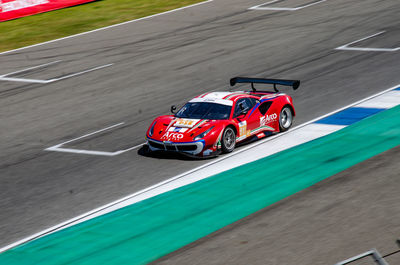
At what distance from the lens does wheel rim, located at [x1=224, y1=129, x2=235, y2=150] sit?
13.7 metres

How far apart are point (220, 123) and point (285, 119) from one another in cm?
222

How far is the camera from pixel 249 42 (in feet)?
76.5

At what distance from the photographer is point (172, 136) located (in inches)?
532

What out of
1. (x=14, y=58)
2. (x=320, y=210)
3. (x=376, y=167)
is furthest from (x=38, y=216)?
Result: (x=14, y=58)

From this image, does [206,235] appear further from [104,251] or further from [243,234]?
[104,251]

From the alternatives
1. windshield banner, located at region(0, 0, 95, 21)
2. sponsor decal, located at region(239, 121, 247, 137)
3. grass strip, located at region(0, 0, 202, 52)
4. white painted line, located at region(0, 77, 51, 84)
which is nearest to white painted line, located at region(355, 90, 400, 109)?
sponsor decal, located at region(239, 121, 247, 137)

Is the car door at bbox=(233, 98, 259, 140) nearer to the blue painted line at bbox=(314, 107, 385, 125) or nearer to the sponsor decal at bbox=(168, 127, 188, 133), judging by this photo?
the sponsor decal at bbox=(168, 127, 188, 133)

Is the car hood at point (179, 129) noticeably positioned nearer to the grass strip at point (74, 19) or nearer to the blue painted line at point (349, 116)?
the blue painted line at point (349, 116)

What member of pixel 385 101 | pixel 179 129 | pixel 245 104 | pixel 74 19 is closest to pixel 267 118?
pixel 245 104

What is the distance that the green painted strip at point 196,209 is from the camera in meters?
8.33

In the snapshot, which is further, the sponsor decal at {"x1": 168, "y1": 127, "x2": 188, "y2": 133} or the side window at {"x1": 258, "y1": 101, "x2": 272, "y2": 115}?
the side window at {"x1": 258, "y1": 101, "x2": 272, "y2": 115}

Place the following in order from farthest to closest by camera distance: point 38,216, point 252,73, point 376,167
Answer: point 252,73
point 38,216
point 376,167

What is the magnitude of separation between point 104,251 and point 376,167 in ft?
15.0

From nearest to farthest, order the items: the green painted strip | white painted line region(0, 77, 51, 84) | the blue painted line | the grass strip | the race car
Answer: the green painted strip, the race car, the blue painted line, white painted line region(0, 77, 51, 84), the grass strip
